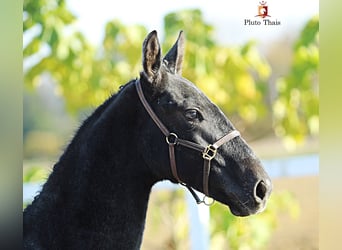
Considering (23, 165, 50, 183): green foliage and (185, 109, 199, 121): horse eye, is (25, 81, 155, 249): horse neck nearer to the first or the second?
(185, 109, 199, 121): horse eye

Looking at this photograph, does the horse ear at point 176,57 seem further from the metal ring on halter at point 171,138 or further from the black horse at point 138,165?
the metal ring on halter at point 171,138

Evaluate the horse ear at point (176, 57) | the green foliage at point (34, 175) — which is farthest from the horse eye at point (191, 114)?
the green foliage at point (34, 175)

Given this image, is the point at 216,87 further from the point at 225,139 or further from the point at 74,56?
the point at 225,139

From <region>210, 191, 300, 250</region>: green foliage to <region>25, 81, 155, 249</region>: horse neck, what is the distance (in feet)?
5.80

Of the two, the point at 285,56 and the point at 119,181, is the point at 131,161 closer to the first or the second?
the point at 119,181

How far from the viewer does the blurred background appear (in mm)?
3516

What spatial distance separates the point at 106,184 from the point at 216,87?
1.92 metres

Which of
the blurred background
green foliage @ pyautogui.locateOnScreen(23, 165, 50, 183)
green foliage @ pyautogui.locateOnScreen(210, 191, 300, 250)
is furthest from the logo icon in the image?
green foliage @ pyautogui.locateOnScreen(23, 165, 50, 183)

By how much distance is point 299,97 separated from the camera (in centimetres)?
403

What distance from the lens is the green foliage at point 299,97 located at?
3852 mm

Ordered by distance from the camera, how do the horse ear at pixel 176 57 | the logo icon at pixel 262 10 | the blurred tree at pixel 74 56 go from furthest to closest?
the blurred tree at pixel 74 56
the logo icon at pixel 262 10
the horse ear at pixel 176 57

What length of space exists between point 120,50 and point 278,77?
3.67 ft

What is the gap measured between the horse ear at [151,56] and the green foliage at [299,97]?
1.94m

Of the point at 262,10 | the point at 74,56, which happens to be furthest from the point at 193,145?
the point at 74,56
